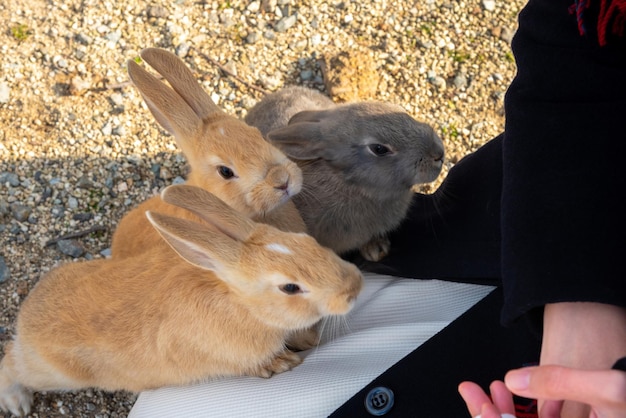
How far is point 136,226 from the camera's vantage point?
9.54 feet

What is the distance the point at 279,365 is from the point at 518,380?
120 cm

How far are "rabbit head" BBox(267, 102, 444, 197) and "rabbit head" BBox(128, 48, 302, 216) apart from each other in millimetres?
301

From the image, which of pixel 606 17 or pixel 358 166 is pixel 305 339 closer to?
pixel 358 166

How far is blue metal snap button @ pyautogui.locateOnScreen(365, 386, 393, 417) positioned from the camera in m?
2.00

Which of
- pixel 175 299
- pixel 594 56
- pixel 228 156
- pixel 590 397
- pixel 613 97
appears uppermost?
pixel 594 56

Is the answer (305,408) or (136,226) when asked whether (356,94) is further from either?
(305,408)

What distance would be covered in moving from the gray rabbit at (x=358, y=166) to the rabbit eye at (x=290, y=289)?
0.78 m

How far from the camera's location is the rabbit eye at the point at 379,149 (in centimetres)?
285

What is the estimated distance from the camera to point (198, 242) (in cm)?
207

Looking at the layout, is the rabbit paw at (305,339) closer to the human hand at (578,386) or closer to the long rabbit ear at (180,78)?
the long rabbit ear at (180,78)

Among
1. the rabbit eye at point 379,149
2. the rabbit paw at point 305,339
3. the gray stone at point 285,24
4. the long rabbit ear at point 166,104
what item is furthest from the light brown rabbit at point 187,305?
the gray stone at point 285,24

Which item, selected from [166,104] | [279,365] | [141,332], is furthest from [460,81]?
[141,332]

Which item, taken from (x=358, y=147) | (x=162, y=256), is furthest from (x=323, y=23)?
(x=162, y=256)

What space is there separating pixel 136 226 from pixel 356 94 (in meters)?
1.76
